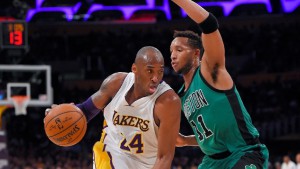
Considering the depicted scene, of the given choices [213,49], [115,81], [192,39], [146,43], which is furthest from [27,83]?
[146,43]

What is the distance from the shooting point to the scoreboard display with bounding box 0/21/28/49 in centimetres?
1134

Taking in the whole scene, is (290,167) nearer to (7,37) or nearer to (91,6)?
(7,37)

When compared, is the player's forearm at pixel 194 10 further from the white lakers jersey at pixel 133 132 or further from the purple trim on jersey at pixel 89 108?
the purple trim on jersey at pixel 89 108

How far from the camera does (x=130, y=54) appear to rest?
21109 mm

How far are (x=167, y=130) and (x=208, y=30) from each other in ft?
2.69

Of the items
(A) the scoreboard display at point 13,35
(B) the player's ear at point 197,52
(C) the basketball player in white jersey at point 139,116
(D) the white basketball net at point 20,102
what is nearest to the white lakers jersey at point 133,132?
(C) the basketball player in white jersey at point 139,116

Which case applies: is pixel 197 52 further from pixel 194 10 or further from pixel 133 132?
pixel 133 132

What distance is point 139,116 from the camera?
4.52 meters

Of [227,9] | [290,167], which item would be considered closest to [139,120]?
[290,167]

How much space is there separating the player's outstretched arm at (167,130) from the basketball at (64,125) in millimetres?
678

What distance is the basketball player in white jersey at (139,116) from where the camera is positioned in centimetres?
437

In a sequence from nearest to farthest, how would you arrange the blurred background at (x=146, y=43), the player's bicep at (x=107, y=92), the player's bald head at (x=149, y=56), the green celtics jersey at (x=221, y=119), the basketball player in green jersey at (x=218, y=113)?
the basketball player in green jersey at (x=218, y=113) → the green celtics jersey at (x=221, y=119) → the player's bald head at (x=149, y=56) → the player's bicep at (x=107, y=92) → the blurred background at (x=146, y=43)

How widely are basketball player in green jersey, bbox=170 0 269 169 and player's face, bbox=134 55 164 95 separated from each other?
28 centimetres

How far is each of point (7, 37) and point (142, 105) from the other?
24.4ft
